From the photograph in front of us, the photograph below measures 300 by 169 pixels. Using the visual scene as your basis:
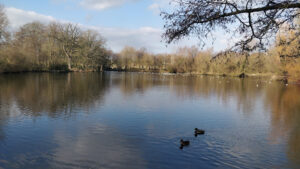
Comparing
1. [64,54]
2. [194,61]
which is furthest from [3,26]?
[194,61]

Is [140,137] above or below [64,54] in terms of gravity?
below

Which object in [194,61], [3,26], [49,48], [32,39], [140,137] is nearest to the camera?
[140,137]

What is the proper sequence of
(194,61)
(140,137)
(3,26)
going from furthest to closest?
(194,61) < (3,26) < (140,137)

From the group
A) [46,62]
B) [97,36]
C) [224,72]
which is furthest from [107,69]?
[224,72]

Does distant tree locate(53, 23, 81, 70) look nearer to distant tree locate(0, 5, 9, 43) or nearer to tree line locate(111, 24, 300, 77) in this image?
distant tree locate(0, 5, 9, 43)

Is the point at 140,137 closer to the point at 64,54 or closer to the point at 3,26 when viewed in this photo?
the point at 3,26

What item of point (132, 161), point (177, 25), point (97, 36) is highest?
point (97, 36)

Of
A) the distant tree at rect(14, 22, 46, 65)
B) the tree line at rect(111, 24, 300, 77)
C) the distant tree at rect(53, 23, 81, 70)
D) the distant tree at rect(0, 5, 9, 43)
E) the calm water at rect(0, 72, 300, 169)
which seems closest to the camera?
the tree line at rect(111, 24, 300, 77)

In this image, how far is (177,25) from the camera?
12.0 feet

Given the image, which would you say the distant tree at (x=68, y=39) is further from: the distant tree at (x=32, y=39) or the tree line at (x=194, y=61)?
the tree line at (x=194, y=61)

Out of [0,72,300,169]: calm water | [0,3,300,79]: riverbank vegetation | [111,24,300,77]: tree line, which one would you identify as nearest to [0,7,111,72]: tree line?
[0,3,300,79]: riverbank vegetation

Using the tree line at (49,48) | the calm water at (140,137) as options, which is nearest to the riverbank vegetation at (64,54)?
the tree line at (49,48)

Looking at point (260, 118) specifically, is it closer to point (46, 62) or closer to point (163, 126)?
point (163, 126)

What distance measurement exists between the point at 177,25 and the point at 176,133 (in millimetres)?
6933
